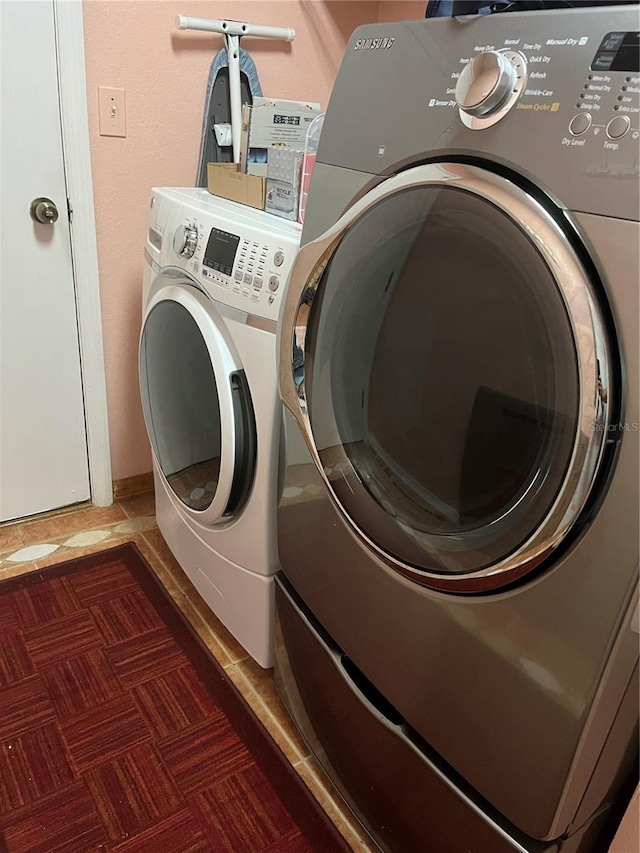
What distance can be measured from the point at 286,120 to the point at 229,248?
446mm

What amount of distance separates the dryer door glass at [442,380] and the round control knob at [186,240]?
42 cm

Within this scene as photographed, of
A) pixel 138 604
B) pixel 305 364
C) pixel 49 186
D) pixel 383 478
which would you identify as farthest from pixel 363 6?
pixel 138 604

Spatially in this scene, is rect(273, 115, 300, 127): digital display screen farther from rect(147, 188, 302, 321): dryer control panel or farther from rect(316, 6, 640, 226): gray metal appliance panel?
rect(316, 6, 640, 226): gray metal appliance panel

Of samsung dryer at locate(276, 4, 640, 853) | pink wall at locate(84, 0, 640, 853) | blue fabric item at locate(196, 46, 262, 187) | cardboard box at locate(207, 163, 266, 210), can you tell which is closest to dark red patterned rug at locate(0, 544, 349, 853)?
samsung dryer at locate(276, 4, 640, 853)

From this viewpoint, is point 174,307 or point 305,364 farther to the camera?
point 174,307

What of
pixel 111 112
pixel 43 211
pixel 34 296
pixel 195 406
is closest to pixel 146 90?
pixel 111 112

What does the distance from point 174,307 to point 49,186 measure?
571 millimetres

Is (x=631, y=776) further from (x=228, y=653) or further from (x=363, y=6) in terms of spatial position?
(x=363, y=6)

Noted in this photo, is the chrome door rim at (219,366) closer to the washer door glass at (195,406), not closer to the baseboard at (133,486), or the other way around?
the washer door glass at (195,406)

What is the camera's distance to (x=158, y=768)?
1.22 meters

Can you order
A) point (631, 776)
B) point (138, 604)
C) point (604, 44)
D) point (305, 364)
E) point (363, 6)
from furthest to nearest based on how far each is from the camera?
point (363, 6)
point (138, 604)
point (305, 364)
point (631, 776)
point (604, 44)

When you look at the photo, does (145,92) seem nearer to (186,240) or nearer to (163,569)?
(186,240)

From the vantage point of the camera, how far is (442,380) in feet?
2.59

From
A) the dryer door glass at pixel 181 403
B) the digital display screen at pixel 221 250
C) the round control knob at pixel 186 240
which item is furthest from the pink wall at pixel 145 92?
the digital display screen at pixel 221 250
